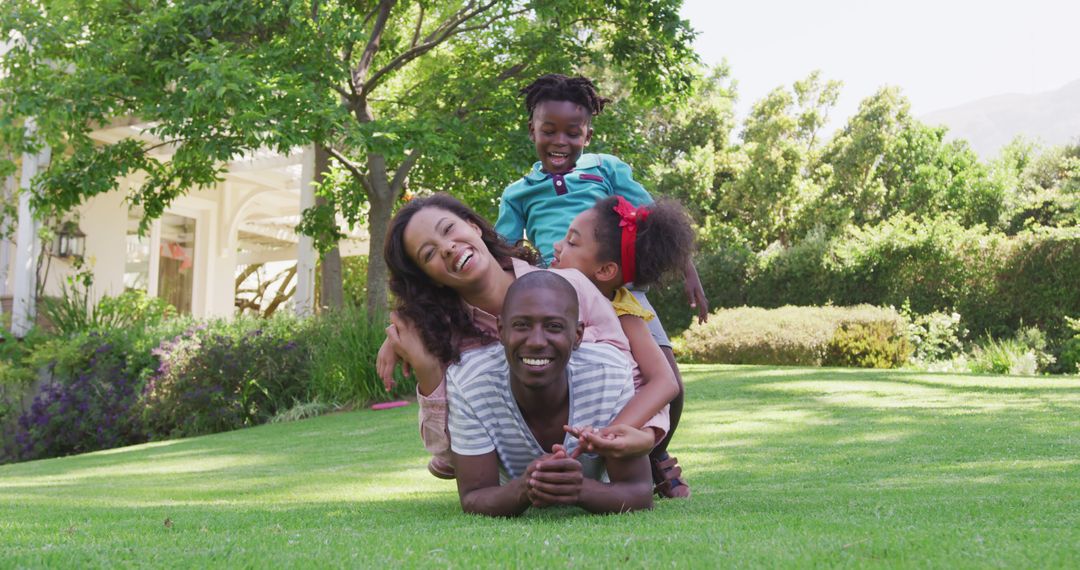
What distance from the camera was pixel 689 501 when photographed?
11.0 feet

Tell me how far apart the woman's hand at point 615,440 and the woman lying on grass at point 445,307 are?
117 millimetres

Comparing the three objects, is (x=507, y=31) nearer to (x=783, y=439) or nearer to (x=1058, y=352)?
(x=783, y=439)

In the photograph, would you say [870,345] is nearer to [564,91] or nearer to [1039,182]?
[564,91]

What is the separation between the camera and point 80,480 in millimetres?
6285

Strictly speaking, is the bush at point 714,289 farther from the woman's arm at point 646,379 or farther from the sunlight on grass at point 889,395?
the woman's arm at point 646,379

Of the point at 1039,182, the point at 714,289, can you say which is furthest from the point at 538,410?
the point at 1039,182

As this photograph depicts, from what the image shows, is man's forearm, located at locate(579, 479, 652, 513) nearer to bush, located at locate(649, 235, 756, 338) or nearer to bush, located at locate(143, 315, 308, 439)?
bush, located at locate(143, 315, 308, 439)

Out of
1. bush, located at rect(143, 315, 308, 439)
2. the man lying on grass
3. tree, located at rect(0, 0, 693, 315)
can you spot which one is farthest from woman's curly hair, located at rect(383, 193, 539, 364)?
bush, located at rect(143, 315, 308, 439)

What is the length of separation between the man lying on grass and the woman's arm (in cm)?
6

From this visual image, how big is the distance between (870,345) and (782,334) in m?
1.27

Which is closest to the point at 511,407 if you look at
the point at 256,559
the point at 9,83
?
the point at 256,559

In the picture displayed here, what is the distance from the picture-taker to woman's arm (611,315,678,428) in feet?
9.75

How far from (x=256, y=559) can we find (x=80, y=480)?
16.3 ft

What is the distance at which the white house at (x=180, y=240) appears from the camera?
14.4 m
